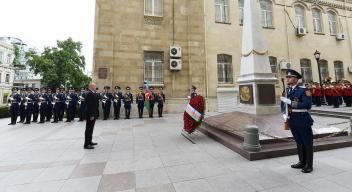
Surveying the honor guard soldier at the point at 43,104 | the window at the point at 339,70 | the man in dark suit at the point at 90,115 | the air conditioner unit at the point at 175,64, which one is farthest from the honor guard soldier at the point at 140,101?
the window at the point at 339,70

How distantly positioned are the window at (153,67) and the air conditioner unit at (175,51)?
0.84 m

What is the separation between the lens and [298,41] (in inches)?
625

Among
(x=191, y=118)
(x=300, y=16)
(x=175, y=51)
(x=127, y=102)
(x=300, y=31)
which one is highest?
(x=300, y=16)

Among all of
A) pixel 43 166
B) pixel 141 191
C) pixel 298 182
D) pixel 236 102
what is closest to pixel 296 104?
pixel 298 182

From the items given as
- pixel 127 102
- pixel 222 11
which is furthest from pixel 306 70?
pixel 127 102

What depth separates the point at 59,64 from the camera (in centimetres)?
2970

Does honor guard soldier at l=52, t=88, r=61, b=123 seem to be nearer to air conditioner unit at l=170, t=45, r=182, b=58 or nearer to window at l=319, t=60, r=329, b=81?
air conditioner unit at l=170, t=45, r=182, b=58

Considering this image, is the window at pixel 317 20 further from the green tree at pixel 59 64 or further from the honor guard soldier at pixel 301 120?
the green tree at pixel 59 64

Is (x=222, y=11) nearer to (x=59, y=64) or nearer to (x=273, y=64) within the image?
(x=273, y=64)

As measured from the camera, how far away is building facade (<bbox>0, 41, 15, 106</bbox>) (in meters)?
39.8

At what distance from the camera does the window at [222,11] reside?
14.3 meters

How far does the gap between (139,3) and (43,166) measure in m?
11.7

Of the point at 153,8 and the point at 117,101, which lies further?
the point at 153,8

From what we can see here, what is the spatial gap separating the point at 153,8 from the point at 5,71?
4788 centimetres
